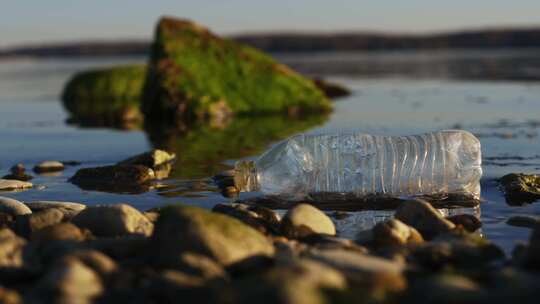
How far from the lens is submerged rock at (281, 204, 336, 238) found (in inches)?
203

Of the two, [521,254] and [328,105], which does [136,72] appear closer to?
[328,105]

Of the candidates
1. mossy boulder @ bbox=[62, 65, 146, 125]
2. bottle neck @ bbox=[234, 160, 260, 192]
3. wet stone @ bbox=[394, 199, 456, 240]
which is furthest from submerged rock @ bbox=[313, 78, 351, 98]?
wet stone @ bbox=[394, 199, 456, 240]

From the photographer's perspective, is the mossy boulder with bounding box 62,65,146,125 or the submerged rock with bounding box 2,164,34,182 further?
the mossy boulder with bounding box 62,65,146,125

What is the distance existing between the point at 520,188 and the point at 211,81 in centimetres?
1057

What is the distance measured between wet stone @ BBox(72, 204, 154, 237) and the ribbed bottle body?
1.80 m

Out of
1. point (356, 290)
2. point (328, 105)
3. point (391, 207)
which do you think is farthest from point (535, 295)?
point (328, 105)

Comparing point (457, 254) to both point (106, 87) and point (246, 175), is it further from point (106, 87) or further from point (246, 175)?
point (106, 87)

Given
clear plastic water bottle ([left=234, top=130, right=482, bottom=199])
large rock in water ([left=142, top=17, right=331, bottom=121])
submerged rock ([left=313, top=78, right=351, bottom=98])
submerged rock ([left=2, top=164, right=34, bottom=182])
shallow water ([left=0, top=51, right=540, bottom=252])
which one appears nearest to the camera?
clear plastic water bottle ([left=234, top=130, right=482, bottom=199])

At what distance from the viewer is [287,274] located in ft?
11.3

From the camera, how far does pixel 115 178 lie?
314 inches

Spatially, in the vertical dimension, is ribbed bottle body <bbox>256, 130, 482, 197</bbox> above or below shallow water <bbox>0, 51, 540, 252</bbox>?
above

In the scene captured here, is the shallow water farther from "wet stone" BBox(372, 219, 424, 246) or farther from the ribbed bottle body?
"wet stone" BBox(372, 219, 424, 246)

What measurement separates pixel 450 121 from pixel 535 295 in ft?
35.8

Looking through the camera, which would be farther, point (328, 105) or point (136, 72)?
point (136, 72)
